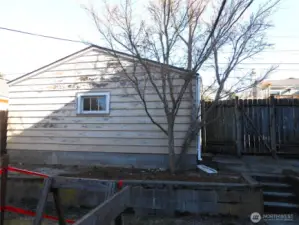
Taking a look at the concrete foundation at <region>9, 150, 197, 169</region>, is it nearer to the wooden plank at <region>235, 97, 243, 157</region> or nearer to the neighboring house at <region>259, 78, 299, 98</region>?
the wooden plank at <region>235, 97, 243, 157</region>

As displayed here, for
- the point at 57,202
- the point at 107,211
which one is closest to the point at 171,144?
the point at 57,202

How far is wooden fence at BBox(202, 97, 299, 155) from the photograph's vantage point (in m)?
8.95

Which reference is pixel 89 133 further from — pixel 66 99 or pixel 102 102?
pixel 66 99

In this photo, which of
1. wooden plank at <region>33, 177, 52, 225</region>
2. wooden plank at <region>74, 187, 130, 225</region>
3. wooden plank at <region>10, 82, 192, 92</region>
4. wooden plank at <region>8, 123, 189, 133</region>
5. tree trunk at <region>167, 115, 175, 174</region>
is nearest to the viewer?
wooden plank at <region>74, 187, 130, 225</region>

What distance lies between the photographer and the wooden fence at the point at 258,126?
29.4ft

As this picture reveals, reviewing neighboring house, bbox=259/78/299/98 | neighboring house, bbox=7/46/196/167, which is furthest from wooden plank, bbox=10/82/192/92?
neighboring house, bbox=259/78/299/98

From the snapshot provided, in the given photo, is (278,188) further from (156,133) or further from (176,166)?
(156,133)

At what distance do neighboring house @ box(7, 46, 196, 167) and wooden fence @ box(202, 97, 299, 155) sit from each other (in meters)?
2.40

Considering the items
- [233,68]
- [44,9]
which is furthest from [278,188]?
[44,9]

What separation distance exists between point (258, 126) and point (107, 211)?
7.88 meters

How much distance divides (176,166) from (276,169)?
96.8 inches

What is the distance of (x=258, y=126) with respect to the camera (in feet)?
30.0

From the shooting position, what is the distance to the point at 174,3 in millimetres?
6512

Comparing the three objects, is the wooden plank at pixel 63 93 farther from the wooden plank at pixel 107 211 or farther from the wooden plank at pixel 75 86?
the wooden plank at pixel 107 211
